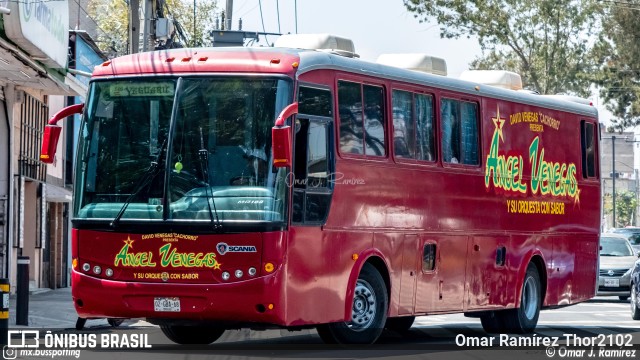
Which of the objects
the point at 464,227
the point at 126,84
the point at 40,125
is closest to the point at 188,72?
the point at 126,84

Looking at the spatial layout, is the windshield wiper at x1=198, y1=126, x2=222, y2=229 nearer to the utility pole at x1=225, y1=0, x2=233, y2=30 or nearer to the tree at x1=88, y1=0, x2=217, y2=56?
the utility pole at x1=225, y1=0, x2=233, y2=30

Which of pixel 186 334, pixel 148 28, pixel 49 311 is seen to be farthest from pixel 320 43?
pixel 148 28

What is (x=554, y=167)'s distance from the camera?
2252 cm

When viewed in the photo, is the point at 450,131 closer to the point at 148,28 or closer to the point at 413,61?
the point at 413,61

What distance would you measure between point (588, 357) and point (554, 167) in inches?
280

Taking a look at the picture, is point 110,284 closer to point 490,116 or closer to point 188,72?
point 188,72

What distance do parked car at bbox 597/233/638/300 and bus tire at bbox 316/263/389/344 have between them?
17385 millimetres

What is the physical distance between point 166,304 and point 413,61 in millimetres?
5741

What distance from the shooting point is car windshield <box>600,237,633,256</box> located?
35.7 meters

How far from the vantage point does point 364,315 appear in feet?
55.2

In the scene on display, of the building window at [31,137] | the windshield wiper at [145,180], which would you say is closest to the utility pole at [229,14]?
the building window at [31,137]

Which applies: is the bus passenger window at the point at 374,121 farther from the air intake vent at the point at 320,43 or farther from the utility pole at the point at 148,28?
the utility pole at the point at 148,28

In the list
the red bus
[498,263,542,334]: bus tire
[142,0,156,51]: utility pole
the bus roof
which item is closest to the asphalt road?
[498,263,542,334]: bus tire

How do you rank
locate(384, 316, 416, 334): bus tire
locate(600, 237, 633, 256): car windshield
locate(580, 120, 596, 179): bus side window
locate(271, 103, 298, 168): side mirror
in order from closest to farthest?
locate(271, 103, 298, 168): side mirror, locate(384, 316, 416, 334): bus tire, locate(580, 120, 596, 179): bus side window, locate(600, 237, 633, 256): car windshield
